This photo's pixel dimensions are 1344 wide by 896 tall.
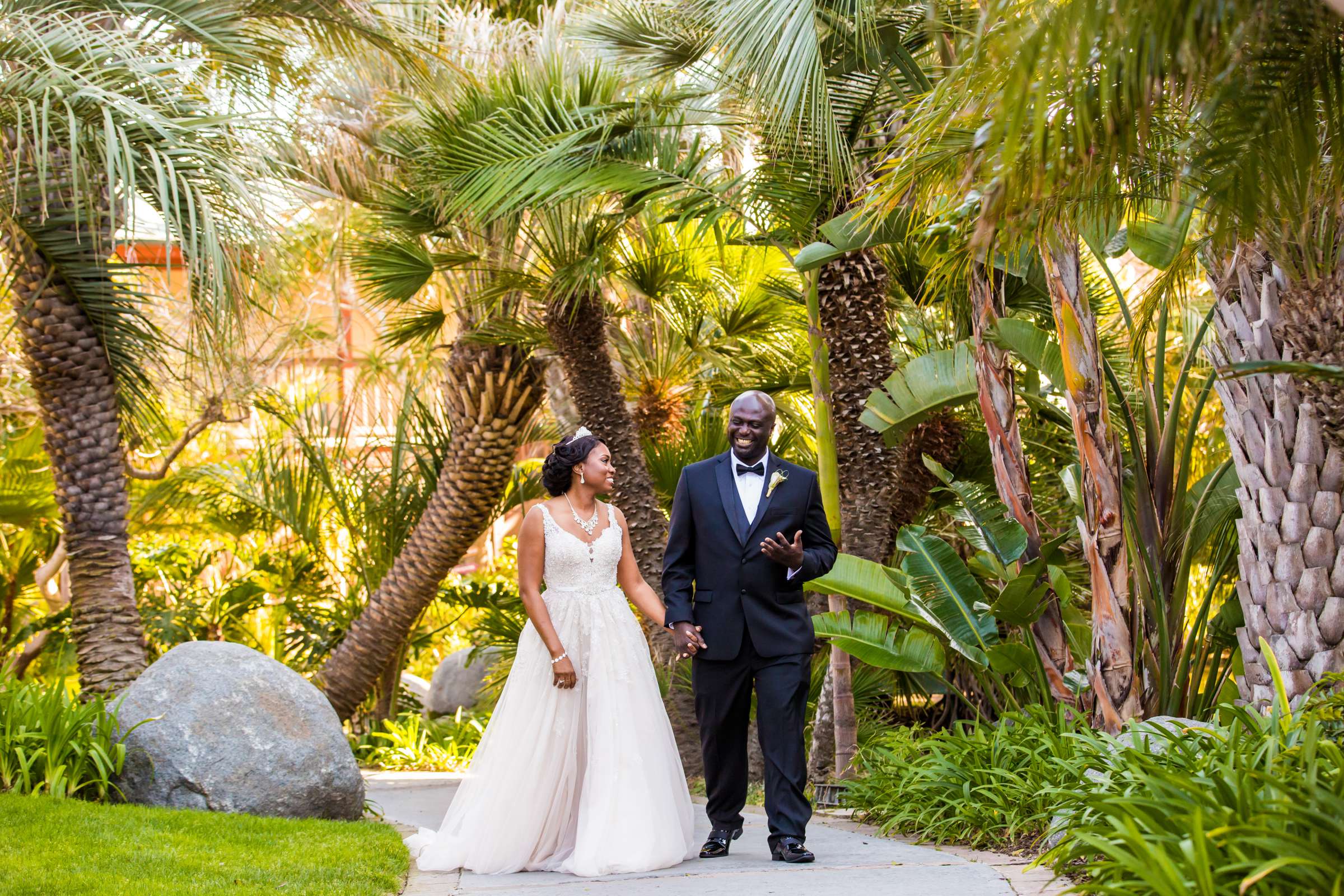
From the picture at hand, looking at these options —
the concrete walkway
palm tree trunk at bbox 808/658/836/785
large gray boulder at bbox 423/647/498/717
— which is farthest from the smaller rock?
the concrete walkway

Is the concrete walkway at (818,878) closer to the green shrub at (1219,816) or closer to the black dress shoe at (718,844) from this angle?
the black dress shoe at (718,844)

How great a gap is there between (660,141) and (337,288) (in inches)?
390

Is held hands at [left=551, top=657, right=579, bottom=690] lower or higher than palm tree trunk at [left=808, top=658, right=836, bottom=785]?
higher

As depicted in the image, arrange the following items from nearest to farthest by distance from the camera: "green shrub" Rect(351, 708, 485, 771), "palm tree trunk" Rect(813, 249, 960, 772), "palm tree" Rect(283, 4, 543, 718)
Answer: "palm tree trunk" Rect(813, 249, 960, 772)
"palm tree" Rect(283, 4, 543, 718)
"green shrub" Rect(351, 708, 485, 771)

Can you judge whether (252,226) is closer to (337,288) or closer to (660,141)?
(660,141)

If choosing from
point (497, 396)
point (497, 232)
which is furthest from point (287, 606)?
point (497, 232)

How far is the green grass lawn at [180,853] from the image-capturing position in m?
4.79

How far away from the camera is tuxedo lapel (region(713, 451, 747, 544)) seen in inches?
219

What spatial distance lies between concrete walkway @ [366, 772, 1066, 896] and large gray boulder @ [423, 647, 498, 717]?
30.3ft

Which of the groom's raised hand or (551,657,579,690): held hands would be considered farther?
(551,657,579,690): held hands

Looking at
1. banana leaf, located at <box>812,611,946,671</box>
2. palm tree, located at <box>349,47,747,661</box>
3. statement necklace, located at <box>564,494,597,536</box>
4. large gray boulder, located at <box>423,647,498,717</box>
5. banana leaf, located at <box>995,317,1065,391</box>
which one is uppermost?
palm tree, located at <box>349,47,747,661</box>

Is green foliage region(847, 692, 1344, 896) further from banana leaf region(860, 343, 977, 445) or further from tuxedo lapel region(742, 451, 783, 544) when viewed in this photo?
banana leaf region(860, 343, 977, 445)

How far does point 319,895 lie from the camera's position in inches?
185

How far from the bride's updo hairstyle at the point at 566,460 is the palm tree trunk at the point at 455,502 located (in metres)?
5.23
